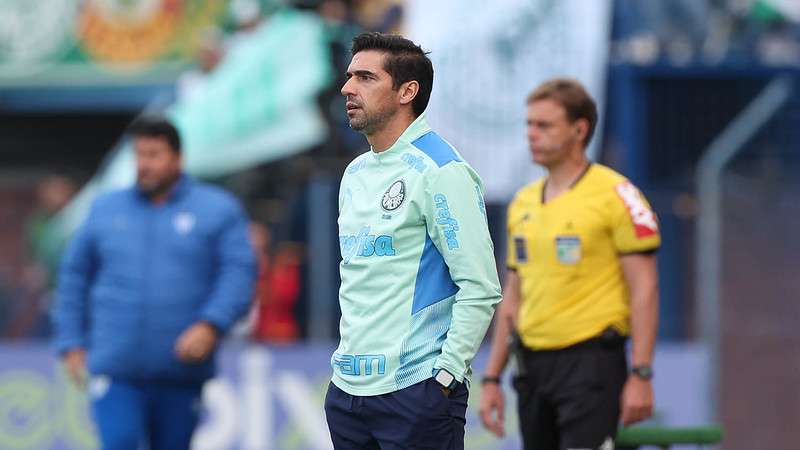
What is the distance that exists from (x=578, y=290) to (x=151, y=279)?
2.24 m

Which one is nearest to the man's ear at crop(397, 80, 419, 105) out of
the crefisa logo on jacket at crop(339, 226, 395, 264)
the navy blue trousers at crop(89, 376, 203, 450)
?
the crefisa logo on jacket at crop(339, 226, 395, 264)

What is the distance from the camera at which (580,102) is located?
6.45 m

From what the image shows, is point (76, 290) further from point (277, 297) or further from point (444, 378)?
point (277, 297)

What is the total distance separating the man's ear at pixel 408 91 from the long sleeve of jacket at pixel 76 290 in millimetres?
3130

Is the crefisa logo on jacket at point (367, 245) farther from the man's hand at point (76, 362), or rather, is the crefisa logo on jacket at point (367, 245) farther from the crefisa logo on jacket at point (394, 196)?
the man's hand at point (76, 362)

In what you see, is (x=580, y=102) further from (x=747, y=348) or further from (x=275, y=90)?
(x=275, y=90)

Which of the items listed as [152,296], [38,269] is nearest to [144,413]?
[152,296]

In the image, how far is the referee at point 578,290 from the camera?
6.20 meters

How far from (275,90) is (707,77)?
12.6 feet

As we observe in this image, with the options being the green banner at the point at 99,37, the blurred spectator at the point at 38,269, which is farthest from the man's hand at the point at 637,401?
the green banner at the point at 99,37

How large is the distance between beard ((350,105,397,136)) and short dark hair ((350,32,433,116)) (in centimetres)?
8

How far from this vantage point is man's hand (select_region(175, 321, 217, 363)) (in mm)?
7254

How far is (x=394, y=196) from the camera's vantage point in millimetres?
4789

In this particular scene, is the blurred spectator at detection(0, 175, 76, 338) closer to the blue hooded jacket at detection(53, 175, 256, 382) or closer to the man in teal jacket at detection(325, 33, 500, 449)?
the blue hooded jacket at detection(53, 175, 256, 382)
